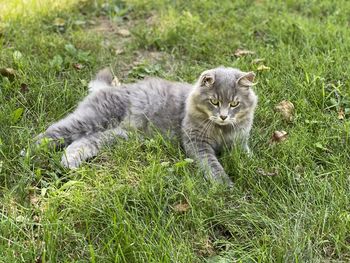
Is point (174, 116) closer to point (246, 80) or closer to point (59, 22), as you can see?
point (246, 80)

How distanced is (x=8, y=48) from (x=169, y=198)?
2471mm

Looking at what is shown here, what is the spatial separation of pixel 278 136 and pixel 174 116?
829 mm

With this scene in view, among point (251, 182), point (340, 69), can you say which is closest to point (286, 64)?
point (340, 69)

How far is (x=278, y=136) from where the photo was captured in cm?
333

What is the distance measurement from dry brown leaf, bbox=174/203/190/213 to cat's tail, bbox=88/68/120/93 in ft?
4.91

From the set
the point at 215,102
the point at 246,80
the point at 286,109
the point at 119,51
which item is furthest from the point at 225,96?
the point at 119,51

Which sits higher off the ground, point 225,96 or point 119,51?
point 225,96

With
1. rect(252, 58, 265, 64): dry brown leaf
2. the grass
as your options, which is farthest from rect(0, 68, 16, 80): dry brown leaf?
rect(252, 58, 265, 64): dry brown leaf

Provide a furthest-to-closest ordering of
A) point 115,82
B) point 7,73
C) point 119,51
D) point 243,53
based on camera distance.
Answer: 1. point 119,51
2. point 243,53
3. point 115,82
4. point 7,73

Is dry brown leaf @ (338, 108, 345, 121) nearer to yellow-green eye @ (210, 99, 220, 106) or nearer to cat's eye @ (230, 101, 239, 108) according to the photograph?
cat's eye @ (230, 101, 239, 108)

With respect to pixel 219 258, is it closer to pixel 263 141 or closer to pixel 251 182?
pixel 251 182

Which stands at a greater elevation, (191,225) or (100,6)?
(100,6)

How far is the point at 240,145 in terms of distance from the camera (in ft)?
10.5

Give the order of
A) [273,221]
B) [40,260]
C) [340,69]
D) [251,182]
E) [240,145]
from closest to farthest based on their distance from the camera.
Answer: [40,260], [273,221], [251,182], [240,145], [340,69]
